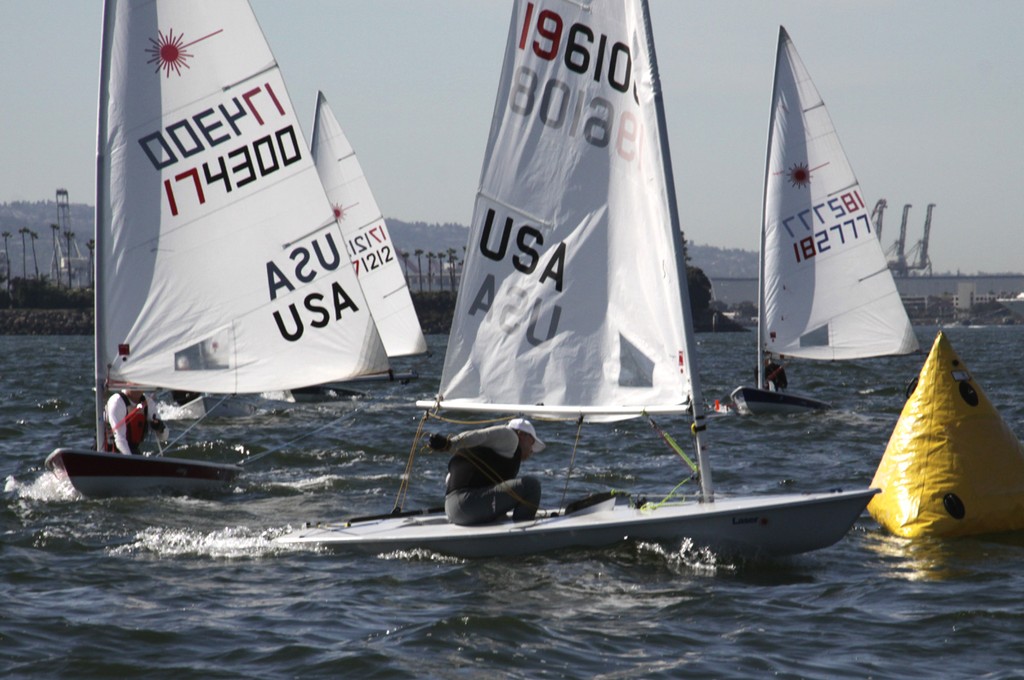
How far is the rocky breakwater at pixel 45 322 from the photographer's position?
115 meters

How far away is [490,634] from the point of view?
7.84 meters

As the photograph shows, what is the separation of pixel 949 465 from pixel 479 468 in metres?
3.99

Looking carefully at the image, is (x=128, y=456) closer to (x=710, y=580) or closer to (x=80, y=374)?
(x=710, y=580)

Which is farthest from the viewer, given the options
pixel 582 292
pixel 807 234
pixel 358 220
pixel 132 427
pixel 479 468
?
pixel 358 220

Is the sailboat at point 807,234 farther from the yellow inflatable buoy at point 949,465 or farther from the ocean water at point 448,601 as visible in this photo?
the yellow inflatable buoy at point 949,465


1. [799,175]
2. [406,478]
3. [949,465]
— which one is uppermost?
[799,175]

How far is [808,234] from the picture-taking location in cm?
2458

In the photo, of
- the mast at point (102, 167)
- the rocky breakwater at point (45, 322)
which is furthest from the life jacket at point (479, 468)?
the rocky breakwater at point (45, 322)

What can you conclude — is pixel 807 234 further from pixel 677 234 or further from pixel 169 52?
pixel 677 234

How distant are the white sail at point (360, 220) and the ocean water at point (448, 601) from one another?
15038mm

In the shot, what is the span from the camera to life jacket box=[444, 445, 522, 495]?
9.87m

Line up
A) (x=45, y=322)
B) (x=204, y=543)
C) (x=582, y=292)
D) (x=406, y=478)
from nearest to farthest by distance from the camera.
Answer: (x=582, y=292)
(x=204, y=543)
(x=406, y=478)
(x=45, y=322)

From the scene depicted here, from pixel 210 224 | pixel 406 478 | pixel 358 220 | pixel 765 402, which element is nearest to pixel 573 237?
pixel 406 478

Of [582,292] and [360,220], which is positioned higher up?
[360,220]
